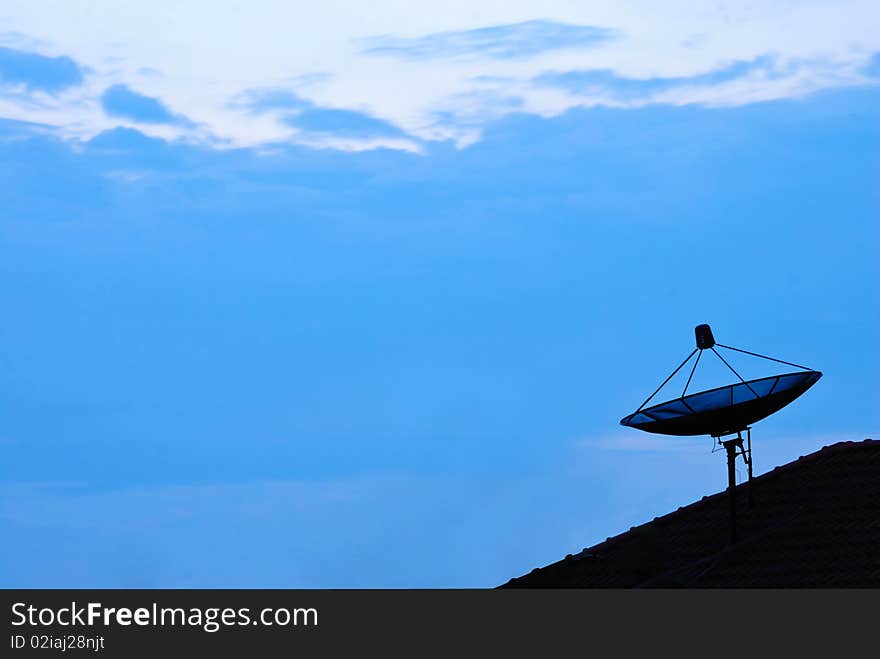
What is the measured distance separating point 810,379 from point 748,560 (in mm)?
3847

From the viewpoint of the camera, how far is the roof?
2639 cm

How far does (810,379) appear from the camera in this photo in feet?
92.0

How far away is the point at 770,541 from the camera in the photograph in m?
28.4

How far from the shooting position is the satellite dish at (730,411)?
1099 inches

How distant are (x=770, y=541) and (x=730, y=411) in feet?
9.31

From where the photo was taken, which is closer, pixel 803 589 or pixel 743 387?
pixel 803 589

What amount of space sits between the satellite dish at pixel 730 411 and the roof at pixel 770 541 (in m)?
1.03

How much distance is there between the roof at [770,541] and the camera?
26.4 m

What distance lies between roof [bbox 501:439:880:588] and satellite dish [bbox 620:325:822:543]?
103 cm

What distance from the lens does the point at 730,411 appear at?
91.9ft
